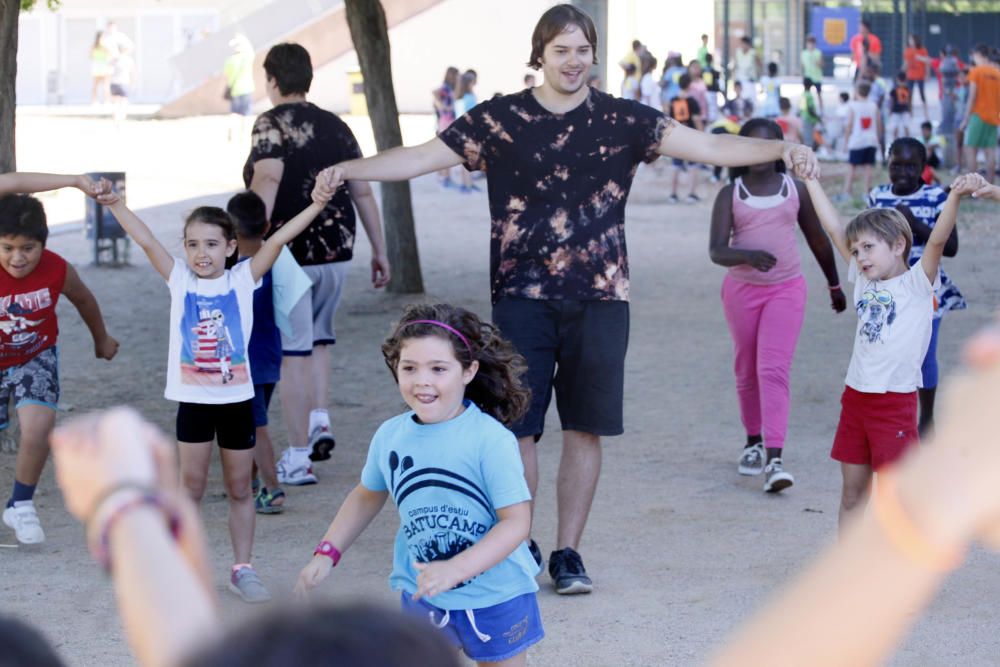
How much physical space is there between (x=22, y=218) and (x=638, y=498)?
118 inches

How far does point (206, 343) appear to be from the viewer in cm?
524

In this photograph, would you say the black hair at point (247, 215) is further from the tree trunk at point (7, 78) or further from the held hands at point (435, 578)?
the held hands at point (435, 578)

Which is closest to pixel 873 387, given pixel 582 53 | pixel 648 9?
pixel 582 53

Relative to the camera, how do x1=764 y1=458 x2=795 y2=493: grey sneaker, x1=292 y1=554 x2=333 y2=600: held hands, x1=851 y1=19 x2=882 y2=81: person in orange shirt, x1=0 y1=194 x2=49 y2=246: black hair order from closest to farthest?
1. x1=292 y1=554 x2=333 y2=600: held hands
2. x1=0 y1=194 x2=49 y2=246: black hair
3. x1=764 y1=458 x2=795 y2=493: grey sneaker
4. x1=851 y1=19 x2=882 y2=81: person in orange shirt

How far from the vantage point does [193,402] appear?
5.20m

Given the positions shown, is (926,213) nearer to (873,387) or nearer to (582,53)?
(873,387)

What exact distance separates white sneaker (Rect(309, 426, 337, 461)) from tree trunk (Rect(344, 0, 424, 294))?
15.9ft

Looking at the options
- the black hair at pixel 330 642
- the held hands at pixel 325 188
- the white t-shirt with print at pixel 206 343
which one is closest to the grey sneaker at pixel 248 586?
the white t-shirt with print at pixel 206 343

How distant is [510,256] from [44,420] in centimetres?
207

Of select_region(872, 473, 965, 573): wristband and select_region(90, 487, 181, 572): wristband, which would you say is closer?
select_region(872, 473, 965, 573): wristband

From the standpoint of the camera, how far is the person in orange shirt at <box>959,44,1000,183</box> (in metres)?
20.0

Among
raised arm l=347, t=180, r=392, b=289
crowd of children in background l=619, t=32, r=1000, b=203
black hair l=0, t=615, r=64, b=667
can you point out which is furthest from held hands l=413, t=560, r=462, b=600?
crowd of children in background l=619, t=32, r=1000, b=203

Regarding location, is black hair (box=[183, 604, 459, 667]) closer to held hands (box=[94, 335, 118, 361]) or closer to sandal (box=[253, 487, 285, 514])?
held hands (box=[94, 335, 118, 361])

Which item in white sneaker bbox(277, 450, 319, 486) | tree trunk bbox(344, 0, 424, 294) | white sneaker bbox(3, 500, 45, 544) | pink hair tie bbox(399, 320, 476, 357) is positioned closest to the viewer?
pink hair tie bbox(399, 320, 476, 357)
